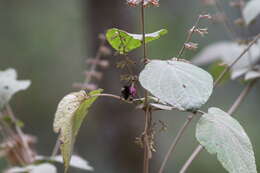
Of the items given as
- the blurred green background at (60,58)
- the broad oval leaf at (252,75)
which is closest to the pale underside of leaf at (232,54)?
the broad oval leaf at (252,75)

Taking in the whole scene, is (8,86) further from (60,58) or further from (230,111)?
(60,58)

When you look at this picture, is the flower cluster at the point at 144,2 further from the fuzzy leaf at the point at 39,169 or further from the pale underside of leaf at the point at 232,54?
the pale underside of leaf at the point at 232,54

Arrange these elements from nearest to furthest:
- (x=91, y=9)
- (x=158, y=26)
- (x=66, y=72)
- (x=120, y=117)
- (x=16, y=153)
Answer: (x=16, y=153) < (x=120, y=117) < (x=91, y=9) < (x=158, y=26) < (x=66, y=72)

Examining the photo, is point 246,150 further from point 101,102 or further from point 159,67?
point 101,102

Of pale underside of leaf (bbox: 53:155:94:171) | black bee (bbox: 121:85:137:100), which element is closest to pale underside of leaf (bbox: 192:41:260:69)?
pale underside of leaf (bbox: 53:155:94:171)

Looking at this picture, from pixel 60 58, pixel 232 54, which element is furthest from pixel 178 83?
pixel 60 58

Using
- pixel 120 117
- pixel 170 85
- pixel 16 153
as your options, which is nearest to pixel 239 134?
pixel 170 85
